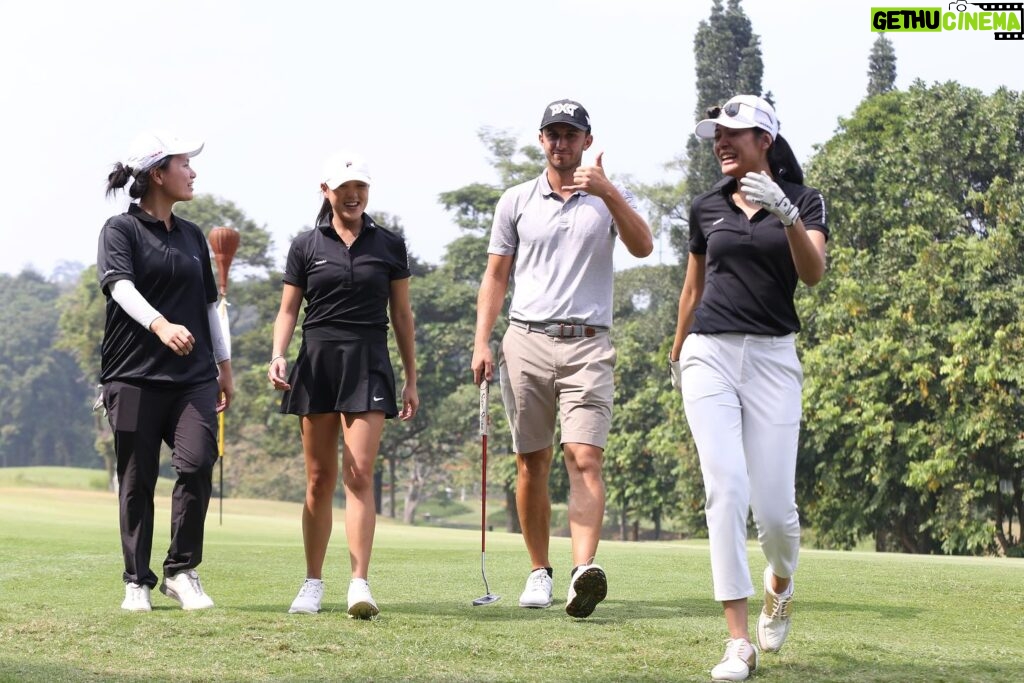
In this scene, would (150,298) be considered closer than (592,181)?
No

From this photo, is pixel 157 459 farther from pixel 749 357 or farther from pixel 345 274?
pixel 749 357

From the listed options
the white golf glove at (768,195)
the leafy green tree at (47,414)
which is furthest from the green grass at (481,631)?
the leafy green tree at (47,414)

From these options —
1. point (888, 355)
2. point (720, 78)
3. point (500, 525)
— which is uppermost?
point (720, 78)

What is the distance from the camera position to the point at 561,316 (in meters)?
7.41

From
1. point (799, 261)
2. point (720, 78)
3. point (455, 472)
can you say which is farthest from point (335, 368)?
point (455, 472)

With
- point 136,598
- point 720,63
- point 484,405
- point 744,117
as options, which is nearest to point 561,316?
point 484,405

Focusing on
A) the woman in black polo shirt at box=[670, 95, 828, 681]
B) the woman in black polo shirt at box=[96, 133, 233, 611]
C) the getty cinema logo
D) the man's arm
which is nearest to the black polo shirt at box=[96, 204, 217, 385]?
the woman in black polo shirt at box=[96, 133, 233, 611]

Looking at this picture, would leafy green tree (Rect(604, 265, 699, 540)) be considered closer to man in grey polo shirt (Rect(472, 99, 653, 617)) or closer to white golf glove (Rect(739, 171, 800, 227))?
man in grey polo shirt (Rect(472, 99, 653, 617))

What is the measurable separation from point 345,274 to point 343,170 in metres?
0.53

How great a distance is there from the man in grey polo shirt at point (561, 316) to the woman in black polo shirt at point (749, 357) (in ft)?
4.64

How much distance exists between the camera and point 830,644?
20.0ft

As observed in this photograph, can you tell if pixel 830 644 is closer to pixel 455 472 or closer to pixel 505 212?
pixel 505 212

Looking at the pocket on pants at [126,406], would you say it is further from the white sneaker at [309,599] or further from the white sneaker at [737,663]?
the white sneaker at [737,663]

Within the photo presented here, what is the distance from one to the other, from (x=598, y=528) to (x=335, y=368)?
5.17ft
